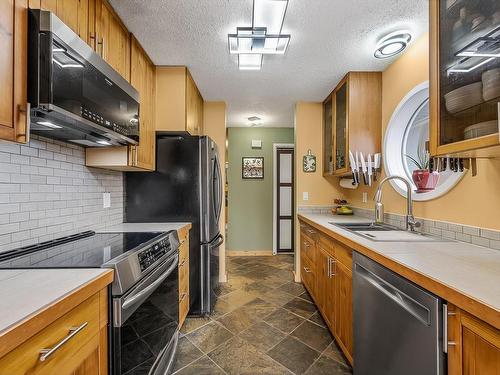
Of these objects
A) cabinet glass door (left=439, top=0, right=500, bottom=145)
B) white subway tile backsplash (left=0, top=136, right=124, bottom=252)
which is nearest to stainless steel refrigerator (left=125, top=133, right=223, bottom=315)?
white subway tile backsplash (left=0, top=136, right=124, bottom=252)

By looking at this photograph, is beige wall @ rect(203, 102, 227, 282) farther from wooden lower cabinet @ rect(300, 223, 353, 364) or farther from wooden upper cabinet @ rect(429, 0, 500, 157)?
wooden upper cabinet @ rect(429, 0, 500, 157)

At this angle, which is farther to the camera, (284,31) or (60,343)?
(284,31)

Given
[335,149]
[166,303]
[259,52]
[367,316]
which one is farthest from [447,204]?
[166,303]

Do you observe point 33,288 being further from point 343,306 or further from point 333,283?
point 333,283

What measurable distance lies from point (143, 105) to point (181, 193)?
2.66 feet

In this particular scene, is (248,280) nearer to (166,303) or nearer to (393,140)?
(166,303)

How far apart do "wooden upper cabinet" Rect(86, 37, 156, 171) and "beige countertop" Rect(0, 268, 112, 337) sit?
3.35 feet

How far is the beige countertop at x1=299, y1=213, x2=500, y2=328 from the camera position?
2.55ft

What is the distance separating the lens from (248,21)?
182 cm

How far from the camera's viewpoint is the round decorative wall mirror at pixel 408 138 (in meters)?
2.20

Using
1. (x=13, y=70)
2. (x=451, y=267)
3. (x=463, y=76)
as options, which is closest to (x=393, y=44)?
(x=463, y=76)

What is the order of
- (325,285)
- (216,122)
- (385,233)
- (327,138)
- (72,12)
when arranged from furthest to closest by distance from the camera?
(216,122) < (327,138) < (325,285) < (385,233) < (72,12)

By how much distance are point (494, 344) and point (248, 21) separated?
6.68 ft

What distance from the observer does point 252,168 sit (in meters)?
4.88
